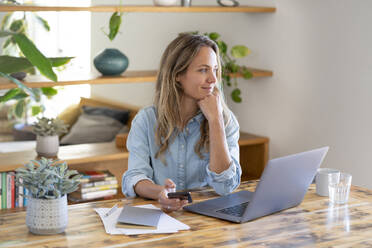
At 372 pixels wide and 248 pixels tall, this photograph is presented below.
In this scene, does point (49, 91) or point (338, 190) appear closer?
point (338, 190)

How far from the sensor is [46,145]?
3.39 meters

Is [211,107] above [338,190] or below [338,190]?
above

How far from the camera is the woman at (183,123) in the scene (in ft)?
7.55

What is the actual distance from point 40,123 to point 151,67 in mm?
1529

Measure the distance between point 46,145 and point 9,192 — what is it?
0.34 meters

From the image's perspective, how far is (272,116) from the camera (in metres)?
3.82

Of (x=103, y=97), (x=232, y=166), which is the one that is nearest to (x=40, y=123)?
(x=232, y=166)

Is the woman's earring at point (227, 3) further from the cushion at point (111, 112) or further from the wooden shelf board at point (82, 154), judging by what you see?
the cushion at point (111, 112)

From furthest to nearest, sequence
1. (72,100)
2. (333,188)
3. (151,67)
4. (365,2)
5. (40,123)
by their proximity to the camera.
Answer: (72,100), (151,67), (40,123), (365,2), (333,188)

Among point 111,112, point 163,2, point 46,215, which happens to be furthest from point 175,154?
point 111,112

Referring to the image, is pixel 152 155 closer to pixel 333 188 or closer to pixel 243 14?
pixel 333 188

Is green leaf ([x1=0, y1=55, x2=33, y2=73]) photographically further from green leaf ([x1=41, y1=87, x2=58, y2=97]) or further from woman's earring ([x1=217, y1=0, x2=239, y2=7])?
woman's earring ([x1=217, y1=0, x2=239, y2=7])

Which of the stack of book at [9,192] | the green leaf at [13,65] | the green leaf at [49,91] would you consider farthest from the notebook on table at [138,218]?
the green leaf at [49,91]

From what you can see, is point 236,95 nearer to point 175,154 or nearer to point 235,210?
point 175,154
